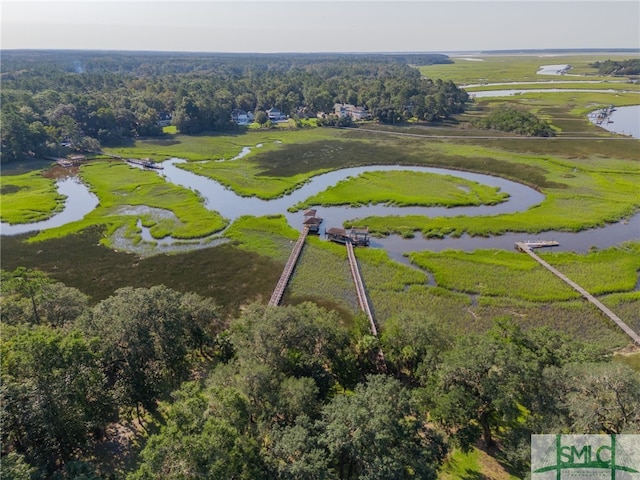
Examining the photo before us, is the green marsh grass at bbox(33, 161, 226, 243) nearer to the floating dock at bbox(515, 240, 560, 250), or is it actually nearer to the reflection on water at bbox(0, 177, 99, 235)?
the reflection on water at bbox(0, 177, 99, 235)

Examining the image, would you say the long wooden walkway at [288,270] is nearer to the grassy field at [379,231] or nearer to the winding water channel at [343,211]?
the grassy field at [379,231]

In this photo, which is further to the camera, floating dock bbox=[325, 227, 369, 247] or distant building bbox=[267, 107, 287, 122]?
distant building bbox=[267, 107, 287, 122]

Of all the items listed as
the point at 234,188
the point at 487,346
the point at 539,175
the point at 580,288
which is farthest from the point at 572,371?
the point at 539,175

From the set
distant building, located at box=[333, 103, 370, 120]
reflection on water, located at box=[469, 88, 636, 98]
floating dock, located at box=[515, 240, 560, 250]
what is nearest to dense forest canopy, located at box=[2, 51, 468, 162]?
distant building, located at box=[333, 103, 370, 120]

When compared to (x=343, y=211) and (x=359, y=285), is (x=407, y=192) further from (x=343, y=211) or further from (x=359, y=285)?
(x=359, y=285)

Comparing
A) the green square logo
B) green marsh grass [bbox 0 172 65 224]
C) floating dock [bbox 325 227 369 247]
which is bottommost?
floating dock [bbox 325 227 369 247]

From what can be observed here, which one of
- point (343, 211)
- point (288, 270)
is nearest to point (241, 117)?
point (343, 211)

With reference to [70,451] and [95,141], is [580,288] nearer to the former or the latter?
[70,451]

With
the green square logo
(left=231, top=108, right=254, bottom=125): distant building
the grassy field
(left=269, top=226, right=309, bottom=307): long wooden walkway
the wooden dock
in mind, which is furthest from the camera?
(left=231, top=108, right=254, bottom=125): distant building
